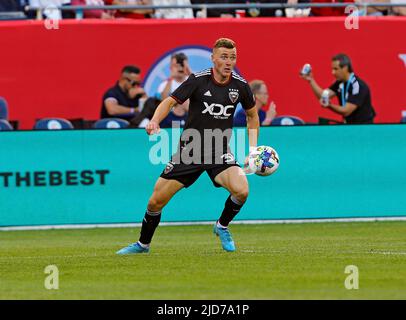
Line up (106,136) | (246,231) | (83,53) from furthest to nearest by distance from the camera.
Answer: (83,53) → (106,136) → (246,231)

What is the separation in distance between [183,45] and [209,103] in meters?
8.51

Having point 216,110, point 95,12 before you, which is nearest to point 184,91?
point 216,110

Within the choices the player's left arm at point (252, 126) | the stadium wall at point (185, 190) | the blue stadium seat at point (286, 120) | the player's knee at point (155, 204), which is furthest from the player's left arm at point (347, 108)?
the player's knee at point (155, 204)

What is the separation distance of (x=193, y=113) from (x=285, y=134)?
5.90 metres

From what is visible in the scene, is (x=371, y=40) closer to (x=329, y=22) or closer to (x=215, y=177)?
(x=329, y=22)

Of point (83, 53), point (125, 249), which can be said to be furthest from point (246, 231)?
point (83, 53)

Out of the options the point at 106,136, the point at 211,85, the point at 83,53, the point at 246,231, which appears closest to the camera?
the point at 211,85

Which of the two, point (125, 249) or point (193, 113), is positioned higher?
point (193, 113)

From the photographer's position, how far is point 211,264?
13.6 metres

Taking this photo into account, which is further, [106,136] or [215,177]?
[106,136]

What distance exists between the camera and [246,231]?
62.3ft

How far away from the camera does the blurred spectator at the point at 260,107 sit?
21281mm

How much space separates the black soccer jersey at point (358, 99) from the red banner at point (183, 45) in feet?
7.24

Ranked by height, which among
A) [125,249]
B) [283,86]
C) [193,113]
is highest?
→ [283,86]
